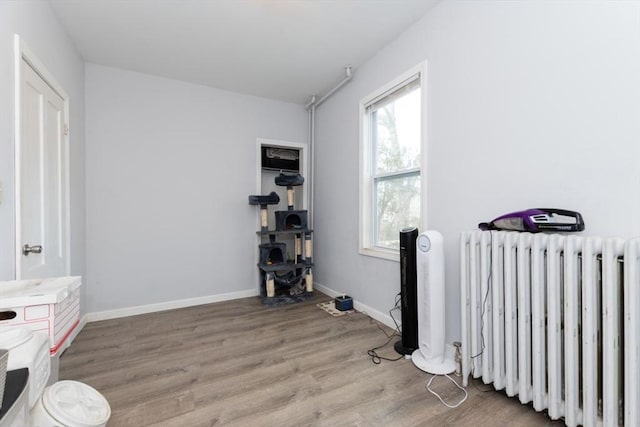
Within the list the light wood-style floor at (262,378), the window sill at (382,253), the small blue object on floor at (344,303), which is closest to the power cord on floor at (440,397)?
the light wood-style floor at (262,378)

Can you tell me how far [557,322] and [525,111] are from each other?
116 cm

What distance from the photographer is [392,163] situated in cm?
273

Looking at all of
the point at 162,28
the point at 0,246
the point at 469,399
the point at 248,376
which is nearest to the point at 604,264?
the point at 469,399

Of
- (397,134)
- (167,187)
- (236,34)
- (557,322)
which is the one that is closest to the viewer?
(557,322)

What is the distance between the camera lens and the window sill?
257 centimetres

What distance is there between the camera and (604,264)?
1166 millimetres

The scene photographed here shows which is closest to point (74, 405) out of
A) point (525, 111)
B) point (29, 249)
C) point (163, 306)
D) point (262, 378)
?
point (262, 378)

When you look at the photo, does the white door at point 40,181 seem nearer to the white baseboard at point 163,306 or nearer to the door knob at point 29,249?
the door knob at point 29,249

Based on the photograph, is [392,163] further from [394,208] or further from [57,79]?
[57,79]

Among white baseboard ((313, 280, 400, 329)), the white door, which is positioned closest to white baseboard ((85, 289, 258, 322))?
the white door

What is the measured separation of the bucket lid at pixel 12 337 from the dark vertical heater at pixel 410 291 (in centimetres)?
205

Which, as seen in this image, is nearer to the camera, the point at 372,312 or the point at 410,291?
the point at 410,291

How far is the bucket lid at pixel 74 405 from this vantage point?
1.04m

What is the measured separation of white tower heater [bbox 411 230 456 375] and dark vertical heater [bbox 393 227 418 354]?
5.7 inches
